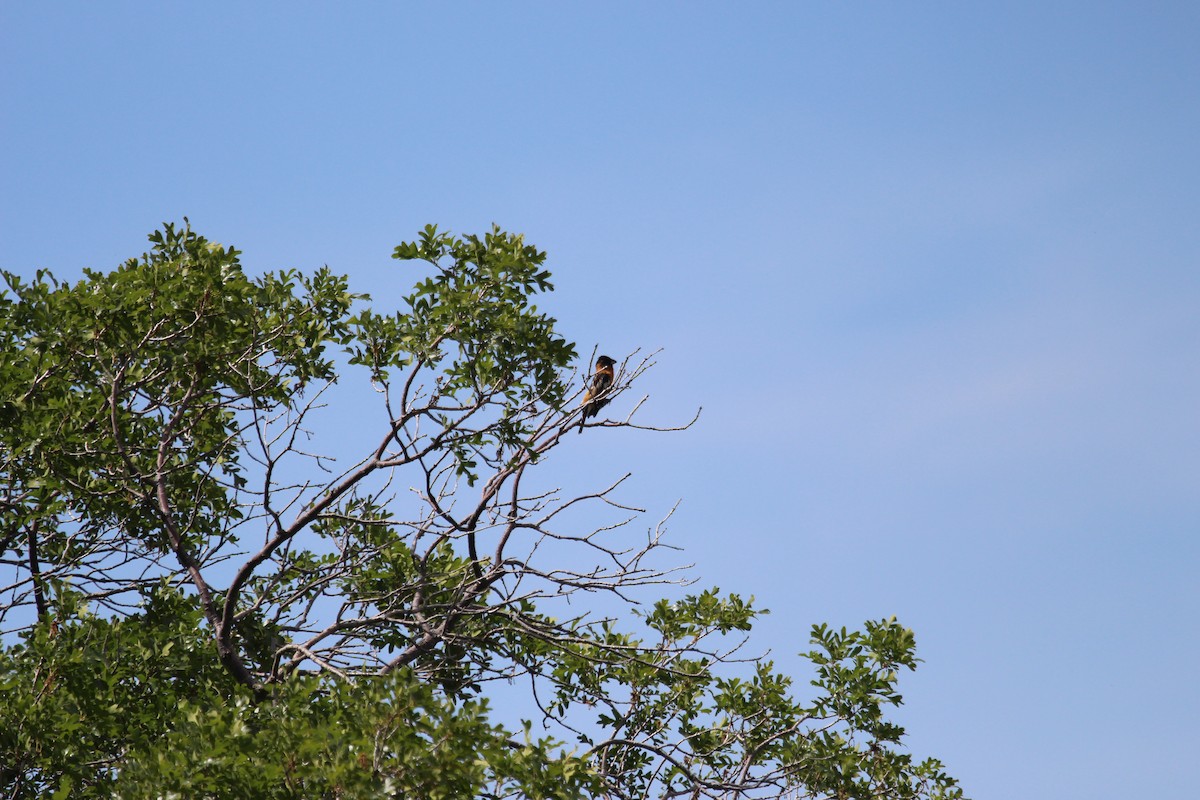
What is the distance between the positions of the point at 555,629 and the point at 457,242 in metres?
3.33

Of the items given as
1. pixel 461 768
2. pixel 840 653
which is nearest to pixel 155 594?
pixel 461 768

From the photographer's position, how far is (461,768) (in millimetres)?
6570

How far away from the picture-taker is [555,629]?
32.3ft

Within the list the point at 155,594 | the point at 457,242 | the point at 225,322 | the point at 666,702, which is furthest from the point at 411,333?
the point at 666,702

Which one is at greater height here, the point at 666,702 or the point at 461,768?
the point at 666,702

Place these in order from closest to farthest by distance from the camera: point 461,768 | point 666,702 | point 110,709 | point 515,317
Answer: point 461,768 < point 110,709 < point 515,317 < point 666,702

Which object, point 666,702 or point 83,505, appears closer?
point 83,505

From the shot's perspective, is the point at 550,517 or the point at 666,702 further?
the point at 666,702

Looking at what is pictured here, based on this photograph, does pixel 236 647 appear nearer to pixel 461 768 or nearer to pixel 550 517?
pixel 550 517

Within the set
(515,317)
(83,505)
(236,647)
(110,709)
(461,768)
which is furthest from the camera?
(83,505)

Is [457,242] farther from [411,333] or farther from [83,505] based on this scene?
[83,505]

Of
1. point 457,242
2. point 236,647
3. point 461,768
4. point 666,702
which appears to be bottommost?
point 461,768

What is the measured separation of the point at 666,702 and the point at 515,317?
14.4 ft

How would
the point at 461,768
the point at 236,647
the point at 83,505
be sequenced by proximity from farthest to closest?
the point at 83,505, the point at 236,647, the point at 461,768
